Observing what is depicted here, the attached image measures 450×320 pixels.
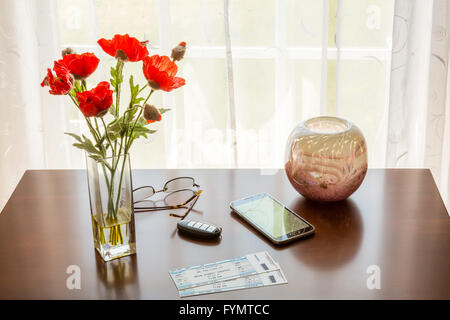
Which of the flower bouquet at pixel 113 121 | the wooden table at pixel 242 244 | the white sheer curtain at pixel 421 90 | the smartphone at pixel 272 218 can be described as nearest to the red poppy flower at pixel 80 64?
the flower bouquet at pixel 113 121

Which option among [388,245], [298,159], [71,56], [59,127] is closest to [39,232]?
[71,56]

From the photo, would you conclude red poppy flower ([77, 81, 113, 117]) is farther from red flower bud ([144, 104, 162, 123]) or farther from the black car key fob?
the black car key fob

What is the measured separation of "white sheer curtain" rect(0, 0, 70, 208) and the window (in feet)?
0.22

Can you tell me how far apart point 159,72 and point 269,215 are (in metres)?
0.38

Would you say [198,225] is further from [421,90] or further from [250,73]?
[421,90]

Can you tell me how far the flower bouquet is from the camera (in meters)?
0.89

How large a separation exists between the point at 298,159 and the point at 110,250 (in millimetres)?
422

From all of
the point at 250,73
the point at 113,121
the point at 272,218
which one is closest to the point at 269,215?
the point at 272,218

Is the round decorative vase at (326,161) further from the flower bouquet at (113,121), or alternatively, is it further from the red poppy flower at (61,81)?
the red poppy flower at (61,81)

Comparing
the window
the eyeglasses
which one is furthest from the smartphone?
the window

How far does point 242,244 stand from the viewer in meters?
1.04

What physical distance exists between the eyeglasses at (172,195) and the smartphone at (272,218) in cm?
11

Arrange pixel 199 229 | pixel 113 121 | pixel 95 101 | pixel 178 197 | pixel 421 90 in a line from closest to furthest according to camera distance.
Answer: pixel 95 101
pixel 113 121
pixel 199 229
pixel 178 197
pixel 421 90

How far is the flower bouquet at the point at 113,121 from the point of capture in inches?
35.0
